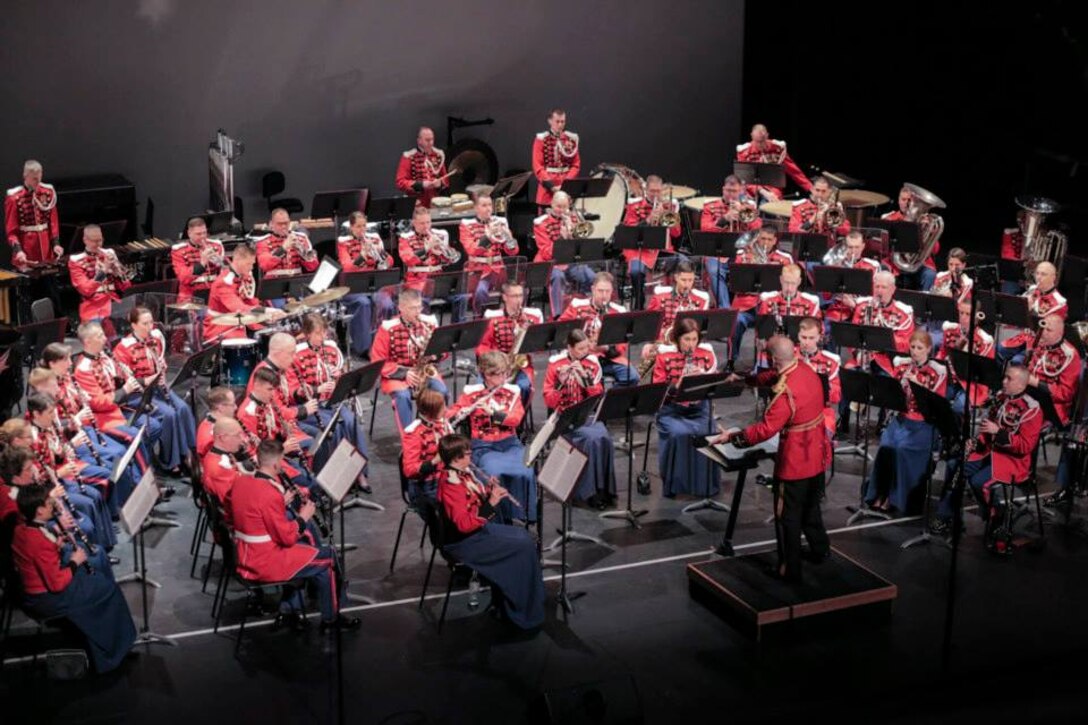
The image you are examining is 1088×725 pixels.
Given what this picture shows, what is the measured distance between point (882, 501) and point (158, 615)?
17.2 ft

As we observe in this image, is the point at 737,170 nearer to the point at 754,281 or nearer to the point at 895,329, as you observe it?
the point at 754,281

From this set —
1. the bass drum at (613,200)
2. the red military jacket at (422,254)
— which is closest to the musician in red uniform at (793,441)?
the red military jacket at (422,254)

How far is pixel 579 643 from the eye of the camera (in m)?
7.52

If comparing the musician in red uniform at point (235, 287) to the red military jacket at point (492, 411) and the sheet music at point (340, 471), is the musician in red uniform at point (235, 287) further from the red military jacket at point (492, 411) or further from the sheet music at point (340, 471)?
the sheet music at point (340, 471)

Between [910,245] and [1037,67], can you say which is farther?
[1037,67]

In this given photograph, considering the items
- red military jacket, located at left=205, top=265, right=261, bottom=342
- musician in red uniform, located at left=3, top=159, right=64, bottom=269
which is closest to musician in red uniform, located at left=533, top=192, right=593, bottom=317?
red military jacket, located at left=205, top=265, right=261, bottom=342

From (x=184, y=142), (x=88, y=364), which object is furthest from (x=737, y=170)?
(x=88, y=364)

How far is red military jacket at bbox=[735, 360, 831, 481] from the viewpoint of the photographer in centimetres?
759

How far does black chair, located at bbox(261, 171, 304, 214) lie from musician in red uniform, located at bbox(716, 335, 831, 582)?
30.9ft

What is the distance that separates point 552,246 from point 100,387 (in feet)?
17.2

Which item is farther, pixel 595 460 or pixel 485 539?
pixel 595 460

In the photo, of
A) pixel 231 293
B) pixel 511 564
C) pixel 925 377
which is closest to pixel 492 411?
pixel 511 564

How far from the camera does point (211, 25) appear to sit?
15.6 m

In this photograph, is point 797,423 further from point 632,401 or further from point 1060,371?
point 1060,371
